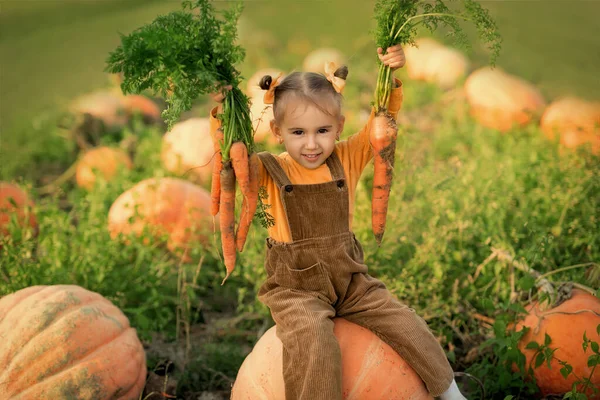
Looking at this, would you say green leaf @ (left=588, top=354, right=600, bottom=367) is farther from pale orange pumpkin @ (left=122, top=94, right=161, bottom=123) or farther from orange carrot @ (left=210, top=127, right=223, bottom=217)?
pale orange pumpkin @ (left=122, top=94, right=161, bottom=123)

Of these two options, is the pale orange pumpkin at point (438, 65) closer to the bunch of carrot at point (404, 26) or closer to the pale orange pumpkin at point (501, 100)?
the pale orange pumpkin at point (501, 100)

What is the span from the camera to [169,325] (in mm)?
4461

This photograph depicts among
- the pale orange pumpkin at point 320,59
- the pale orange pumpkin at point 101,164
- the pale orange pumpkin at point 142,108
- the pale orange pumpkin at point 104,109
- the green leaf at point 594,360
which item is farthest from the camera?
the pale orange pumpkin at point 320,59

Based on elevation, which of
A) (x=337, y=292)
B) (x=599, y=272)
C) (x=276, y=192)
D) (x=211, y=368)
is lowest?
(x=211, y=368)

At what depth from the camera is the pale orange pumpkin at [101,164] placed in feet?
21.0

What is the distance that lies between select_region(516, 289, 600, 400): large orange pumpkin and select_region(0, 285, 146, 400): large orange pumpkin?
216cm

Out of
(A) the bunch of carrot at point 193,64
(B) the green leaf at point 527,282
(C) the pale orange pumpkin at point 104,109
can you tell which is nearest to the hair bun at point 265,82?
(A) the bunch of carrot at point 193,64

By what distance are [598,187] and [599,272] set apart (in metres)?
0.85

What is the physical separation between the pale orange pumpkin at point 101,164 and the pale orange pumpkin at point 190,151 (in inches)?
17.3

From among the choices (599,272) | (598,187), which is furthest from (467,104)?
(599,272)

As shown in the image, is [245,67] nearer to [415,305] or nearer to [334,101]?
[415,305]

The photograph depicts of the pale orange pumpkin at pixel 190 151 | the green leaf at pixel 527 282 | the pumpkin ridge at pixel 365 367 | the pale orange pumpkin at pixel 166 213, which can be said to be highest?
the pale orange pumpkin at pixel 190 151

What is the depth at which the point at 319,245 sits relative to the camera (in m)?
3.05

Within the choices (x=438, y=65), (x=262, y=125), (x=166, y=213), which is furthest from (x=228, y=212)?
(x=438, y=65)
